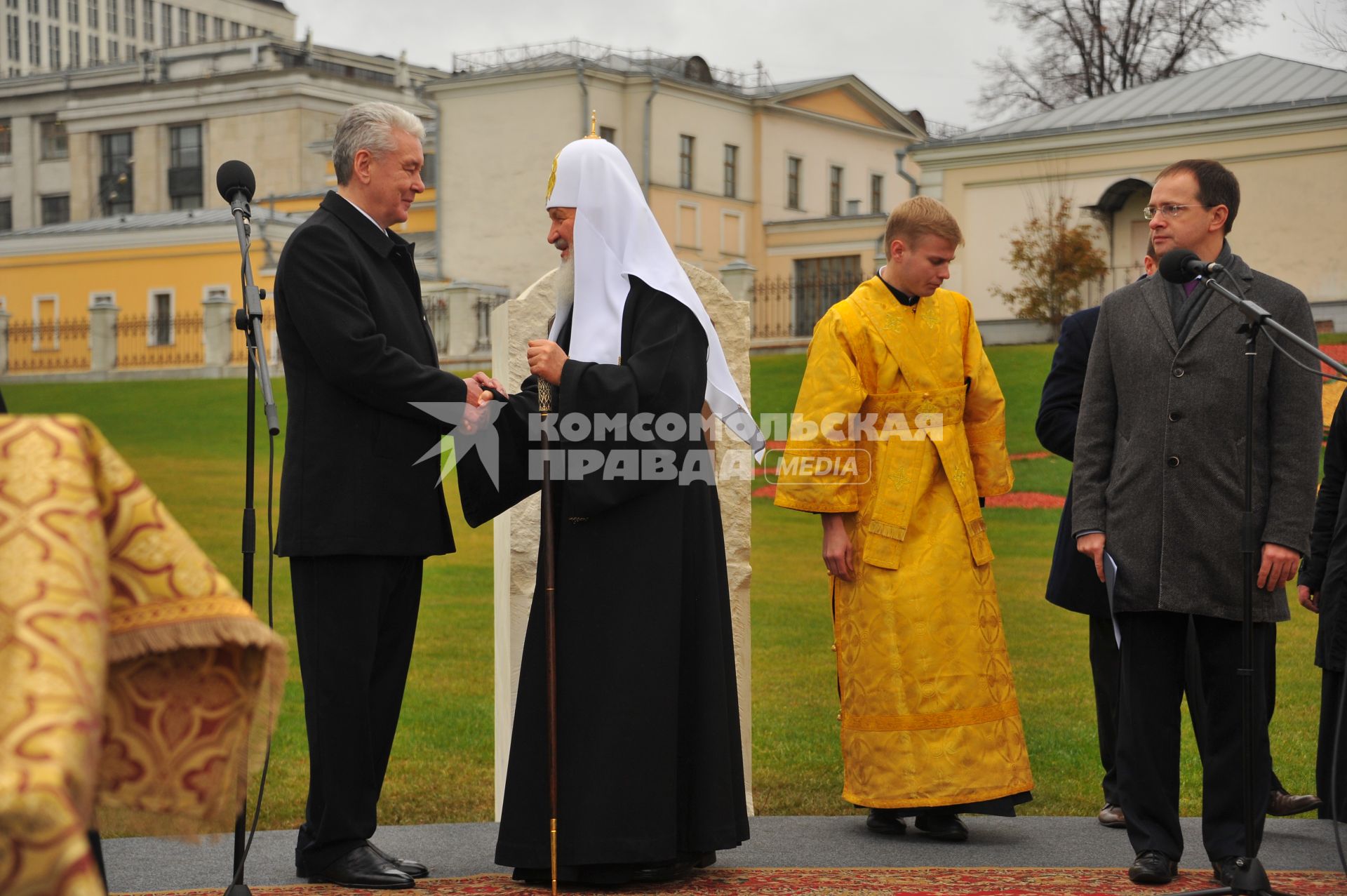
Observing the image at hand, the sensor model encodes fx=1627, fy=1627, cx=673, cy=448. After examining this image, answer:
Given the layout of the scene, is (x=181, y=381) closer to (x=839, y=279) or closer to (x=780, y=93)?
(x=839, y=279)

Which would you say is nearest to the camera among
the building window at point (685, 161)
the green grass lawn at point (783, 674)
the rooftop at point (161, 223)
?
the green grass lawn at point (783, 674)

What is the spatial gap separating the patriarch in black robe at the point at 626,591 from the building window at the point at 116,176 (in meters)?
57.8

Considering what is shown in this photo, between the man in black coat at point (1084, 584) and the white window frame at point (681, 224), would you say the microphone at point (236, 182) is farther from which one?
the white window frame at point (681, 224)

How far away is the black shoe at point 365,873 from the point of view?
4695 mm

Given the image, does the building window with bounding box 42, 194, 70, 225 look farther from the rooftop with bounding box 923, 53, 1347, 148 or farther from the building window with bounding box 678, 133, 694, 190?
the rooftop with bounding box 923, 53, 1347, 148

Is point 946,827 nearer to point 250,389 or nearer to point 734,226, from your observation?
point 250,389

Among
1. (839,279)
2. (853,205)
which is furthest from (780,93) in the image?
(839,279)

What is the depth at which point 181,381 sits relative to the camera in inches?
1313

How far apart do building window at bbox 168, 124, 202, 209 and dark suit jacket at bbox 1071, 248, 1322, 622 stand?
55952 mm

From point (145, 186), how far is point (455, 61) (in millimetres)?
19525

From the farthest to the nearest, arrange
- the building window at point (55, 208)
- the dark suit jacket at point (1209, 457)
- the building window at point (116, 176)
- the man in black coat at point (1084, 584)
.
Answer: the building window at point (55, 208) < the building window at point (116, 176) < the man in black coat at point (1084, 584) < the dark suit jacket at point (1209, 457)

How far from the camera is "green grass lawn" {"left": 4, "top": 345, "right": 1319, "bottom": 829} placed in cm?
694

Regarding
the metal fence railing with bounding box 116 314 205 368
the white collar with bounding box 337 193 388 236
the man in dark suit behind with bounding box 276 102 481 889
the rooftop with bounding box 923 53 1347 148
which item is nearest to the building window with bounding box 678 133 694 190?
the rooftop with bounding box 923 53 1347 148

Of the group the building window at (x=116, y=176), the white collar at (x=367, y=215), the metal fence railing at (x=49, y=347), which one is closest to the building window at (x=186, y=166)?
the building window at (x=116, y=176)
